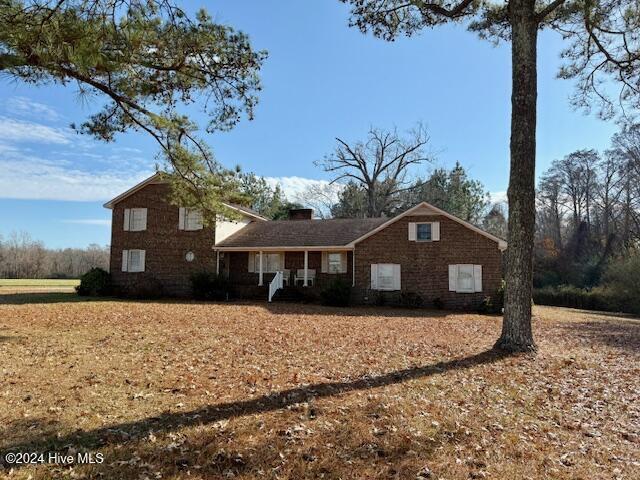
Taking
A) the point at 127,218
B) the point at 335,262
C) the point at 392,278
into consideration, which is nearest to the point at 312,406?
the point at 392,278

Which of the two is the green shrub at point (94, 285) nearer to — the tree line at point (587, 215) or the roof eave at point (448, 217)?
the roof eave at point (448, 217)

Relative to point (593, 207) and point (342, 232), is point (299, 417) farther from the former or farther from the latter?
point (593, 207)

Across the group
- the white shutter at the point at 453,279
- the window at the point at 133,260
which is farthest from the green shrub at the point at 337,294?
the window at the point at 133,260

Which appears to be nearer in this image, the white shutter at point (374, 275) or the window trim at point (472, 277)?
the window trim at point (472, 277)

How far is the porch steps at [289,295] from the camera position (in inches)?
834

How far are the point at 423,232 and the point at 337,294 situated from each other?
5027 millimetres

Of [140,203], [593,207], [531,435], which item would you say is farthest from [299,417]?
[593,207]

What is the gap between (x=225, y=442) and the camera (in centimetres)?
414

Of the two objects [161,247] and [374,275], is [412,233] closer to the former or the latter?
[374,275]

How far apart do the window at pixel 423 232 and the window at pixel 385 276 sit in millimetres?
1709

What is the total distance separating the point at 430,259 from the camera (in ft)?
65.2

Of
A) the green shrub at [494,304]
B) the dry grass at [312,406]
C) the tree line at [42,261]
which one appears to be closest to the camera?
the dry grass at [312,406]

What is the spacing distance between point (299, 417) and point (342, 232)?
18.0 metres

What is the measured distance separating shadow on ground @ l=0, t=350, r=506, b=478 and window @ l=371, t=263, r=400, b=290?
13280 millimetres
